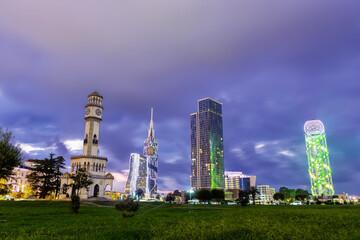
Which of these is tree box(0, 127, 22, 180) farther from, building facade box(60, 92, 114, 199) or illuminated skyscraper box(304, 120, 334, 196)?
illuminated skyscraper box(304, 120, 334, 196)

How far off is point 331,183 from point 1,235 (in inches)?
6453

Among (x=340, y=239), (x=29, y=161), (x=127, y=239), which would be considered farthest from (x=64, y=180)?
(x=29, y=161)

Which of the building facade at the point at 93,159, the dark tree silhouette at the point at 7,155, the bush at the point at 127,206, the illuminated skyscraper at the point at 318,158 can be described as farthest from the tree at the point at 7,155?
the illuminated skyscraper at the point at 318,158

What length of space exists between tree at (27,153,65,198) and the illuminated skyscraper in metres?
134

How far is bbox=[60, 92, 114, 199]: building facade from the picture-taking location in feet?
254

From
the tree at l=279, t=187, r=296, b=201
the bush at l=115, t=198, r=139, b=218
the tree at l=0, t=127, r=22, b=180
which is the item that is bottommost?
the tree at l=279, t=187, r=296, b=201

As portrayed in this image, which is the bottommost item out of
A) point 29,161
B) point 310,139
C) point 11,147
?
point 11,147

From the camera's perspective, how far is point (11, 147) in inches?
1201

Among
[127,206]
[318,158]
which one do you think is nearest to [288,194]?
[318,158]

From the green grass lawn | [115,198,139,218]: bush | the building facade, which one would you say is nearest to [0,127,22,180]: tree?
the green grass lawn

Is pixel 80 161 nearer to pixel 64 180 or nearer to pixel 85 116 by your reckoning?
pixel 64 180

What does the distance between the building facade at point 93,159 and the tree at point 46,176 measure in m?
3.12

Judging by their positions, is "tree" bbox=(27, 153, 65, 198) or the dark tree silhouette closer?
the dark tree silhouette

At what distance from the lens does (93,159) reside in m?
78.6
